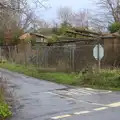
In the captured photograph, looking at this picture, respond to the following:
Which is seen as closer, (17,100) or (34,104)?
(34,104)

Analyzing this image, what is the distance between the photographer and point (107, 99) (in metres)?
14.9

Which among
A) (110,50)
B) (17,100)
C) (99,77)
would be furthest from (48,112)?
(110,50)

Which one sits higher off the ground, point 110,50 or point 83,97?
point 110,50

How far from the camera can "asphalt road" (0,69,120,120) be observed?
11094mm

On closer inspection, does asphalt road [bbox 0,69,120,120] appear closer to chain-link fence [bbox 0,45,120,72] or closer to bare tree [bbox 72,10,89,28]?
chain-link fence [bbox 0,45,120,72]

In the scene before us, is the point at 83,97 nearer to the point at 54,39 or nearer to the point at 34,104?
the point at 34,104

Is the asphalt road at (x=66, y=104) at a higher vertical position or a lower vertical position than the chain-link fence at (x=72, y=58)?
lower

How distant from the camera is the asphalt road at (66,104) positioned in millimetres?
11094

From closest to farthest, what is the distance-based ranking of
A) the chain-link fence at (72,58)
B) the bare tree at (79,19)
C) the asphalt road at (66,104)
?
the asphalt road at (66,104) < the chain-link fence at (72,58) < the bare tree at (79,19)

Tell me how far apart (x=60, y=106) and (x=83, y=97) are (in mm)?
2746

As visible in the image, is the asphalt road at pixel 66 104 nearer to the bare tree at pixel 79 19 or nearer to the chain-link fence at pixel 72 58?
the chain-link fence at pixel 72 58

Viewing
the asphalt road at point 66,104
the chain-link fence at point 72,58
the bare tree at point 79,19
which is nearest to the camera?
the asphalt road at point 66,104

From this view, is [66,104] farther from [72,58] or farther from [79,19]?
[79,19]

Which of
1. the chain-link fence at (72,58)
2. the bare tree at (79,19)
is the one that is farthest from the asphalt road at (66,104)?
the bare tree at (79,19)
